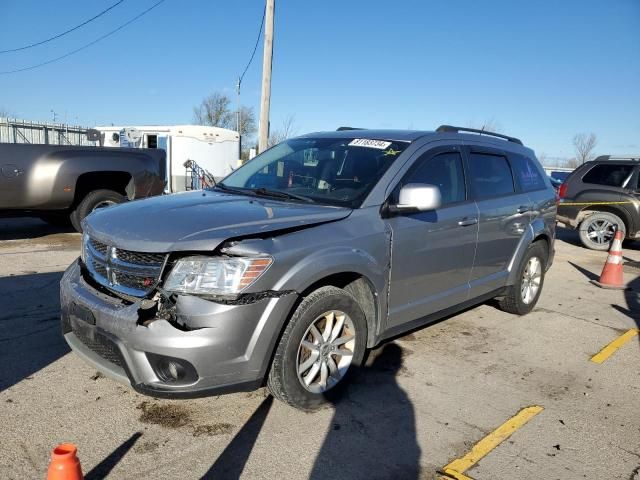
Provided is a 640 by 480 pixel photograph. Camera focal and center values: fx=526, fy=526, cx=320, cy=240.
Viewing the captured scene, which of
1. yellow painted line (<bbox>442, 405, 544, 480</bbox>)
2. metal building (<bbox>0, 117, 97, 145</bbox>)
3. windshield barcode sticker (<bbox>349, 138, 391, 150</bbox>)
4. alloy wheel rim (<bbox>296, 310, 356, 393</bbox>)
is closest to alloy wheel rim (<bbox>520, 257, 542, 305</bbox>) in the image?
yellow painted line (<bbox>442, 405, 544, 480</bbox>)

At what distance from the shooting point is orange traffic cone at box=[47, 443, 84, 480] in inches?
73.1

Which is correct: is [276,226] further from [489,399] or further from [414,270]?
[489,399]

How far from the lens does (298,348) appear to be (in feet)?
10.2

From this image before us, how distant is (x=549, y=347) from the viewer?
4824 millimetres

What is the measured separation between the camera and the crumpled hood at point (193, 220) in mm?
2863

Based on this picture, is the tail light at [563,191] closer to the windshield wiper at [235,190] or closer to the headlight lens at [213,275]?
the windshield wiper at [235,190]

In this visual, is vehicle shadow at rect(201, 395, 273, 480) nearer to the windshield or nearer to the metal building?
the windshield

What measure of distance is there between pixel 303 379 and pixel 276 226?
97 centimetres

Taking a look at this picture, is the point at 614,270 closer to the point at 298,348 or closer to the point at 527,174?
the point at 527,174

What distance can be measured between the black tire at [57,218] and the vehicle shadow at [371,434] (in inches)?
271

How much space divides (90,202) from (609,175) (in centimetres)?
997

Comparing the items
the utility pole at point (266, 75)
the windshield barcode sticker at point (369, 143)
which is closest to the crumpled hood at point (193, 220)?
the windshield barcode sticker at point (369, 143)

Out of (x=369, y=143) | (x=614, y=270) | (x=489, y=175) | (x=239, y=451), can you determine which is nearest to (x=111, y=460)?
(x=239, y=451)

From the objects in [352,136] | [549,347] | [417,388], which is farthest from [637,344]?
[352,136]
